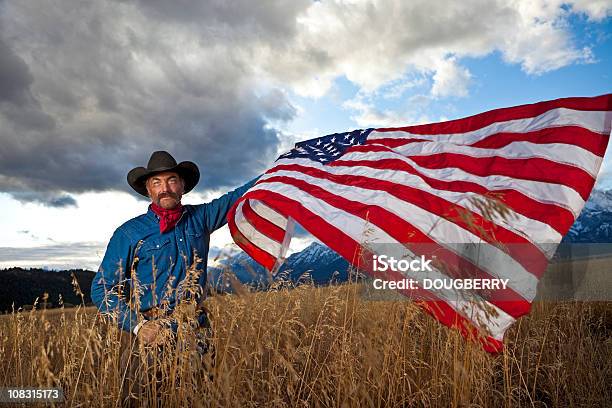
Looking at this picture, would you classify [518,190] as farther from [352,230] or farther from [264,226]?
[264,226]

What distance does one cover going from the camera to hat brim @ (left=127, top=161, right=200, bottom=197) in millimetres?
4754

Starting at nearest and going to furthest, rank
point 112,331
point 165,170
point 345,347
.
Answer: point 112,331 < point 345,347 < point 165,170

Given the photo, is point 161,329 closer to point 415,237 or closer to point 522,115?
point 415,237

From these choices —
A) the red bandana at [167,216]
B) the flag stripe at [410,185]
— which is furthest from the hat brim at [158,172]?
the flag stripe at [410,185]

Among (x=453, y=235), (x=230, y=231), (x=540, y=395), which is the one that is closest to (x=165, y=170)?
(x=230, y=231)

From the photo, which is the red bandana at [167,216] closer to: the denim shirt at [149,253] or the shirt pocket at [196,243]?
the denim shirt at [149,253]

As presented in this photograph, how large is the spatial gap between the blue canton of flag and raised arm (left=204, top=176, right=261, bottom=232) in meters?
1.03

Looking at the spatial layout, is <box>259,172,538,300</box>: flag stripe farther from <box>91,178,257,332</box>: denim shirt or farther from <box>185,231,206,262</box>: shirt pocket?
<box>91,178,257,332</box>: denim shirt

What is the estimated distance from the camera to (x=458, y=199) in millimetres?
4227

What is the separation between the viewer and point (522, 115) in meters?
4.83

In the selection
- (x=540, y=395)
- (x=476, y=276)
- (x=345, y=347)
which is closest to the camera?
(x=345, y=347)

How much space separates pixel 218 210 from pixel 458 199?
244 cm

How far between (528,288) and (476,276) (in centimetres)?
37

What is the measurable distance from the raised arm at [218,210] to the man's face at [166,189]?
362 millimetres
